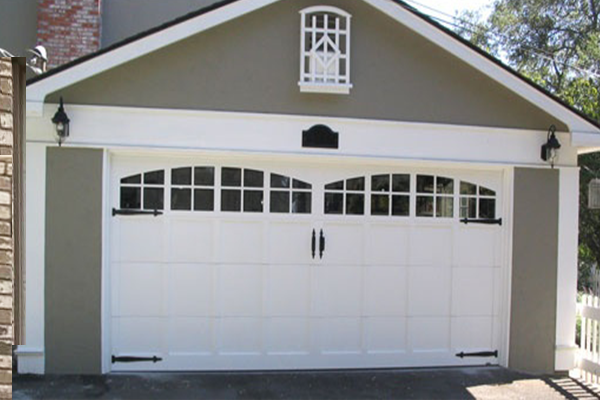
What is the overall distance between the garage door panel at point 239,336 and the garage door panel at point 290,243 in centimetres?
75

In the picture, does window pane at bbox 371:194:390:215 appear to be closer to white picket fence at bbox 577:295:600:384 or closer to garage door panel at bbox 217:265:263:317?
garage door panel at bbox 217:265:263:317

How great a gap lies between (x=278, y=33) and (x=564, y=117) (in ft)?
11.4

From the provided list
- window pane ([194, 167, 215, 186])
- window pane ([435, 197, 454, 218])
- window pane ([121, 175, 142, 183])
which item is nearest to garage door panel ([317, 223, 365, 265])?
window pane ([435, 197, 454, 218])

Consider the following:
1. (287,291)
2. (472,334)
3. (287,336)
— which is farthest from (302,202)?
(472,334)

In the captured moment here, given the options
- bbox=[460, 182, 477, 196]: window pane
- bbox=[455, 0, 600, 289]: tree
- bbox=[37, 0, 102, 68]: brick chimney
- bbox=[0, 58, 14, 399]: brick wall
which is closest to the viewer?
bbox=[0, 58, 14, 399]: brick wall

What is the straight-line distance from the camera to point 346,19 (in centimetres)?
581

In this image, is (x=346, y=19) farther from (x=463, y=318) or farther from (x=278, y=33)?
(x=463, y=318)

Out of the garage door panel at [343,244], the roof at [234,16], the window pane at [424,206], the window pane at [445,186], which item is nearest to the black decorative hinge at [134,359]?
the garage door panel at [343,244]

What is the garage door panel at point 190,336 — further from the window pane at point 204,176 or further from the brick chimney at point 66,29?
the brick chimney at point 66,29

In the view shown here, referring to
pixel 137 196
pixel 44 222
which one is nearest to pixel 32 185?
pixel 44 222

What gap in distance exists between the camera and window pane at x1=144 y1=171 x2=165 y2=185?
5.82 metres

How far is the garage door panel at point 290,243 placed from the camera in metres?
5.98

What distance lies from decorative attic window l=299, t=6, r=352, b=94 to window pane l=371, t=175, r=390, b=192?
1075 millimetres

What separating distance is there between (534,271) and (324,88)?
328 cm
